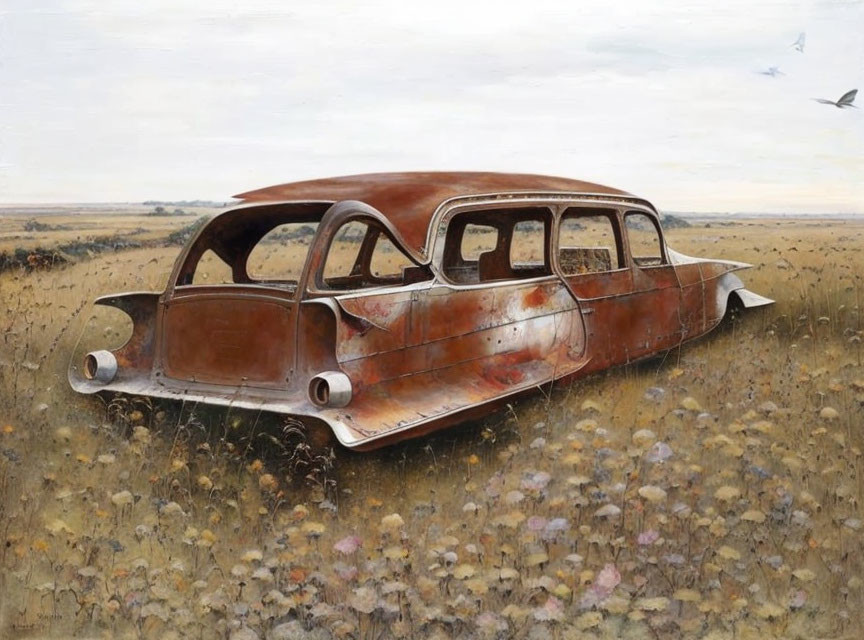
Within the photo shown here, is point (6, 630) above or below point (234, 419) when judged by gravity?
below

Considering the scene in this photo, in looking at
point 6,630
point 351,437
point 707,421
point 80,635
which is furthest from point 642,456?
point 6,630

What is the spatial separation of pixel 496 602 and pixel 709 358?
2886 millimetres

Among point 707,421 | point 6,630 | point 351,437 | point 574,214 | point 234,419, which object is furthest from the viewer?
point 574,214

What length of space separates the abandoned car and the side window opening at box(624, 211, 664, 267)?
0.05 feet

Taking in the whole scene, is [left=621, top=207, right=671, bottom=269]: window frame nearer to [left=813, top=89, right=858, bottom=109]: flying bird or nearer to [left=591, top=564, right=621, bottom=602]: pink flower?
[left=813, top=89, right=858, bottom=109]: flying bird

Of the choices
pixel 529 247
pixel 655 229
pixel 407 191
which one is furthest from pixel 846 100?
pixel 407 191

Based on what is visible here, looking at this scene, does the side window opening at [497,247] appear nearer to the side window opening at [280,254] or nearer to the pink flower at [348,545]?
the side window opening at [280,254]

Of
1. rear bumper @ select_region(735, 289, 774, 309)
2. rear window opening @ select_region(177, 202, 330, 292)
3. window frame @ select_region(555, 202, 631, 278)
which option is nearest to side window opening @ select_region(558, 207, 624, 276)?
window frame @ select_region(555, 202, 631, 278)

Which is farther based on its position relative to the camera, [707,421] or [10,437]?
[707,421]

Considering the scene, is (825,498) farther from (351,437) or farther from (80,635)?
(80,635)

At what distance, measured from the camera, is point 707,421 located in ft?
19.0

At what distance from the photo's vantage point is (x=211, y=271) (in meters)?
5.70

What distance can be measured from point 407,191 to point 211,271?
4.01 feet

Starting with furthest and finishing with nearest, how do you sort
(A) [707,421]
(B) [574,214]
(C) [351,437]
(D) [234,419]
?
(B) [574,214] < (A) [707,421] < (D) [234,419] < (C) [351,437]
